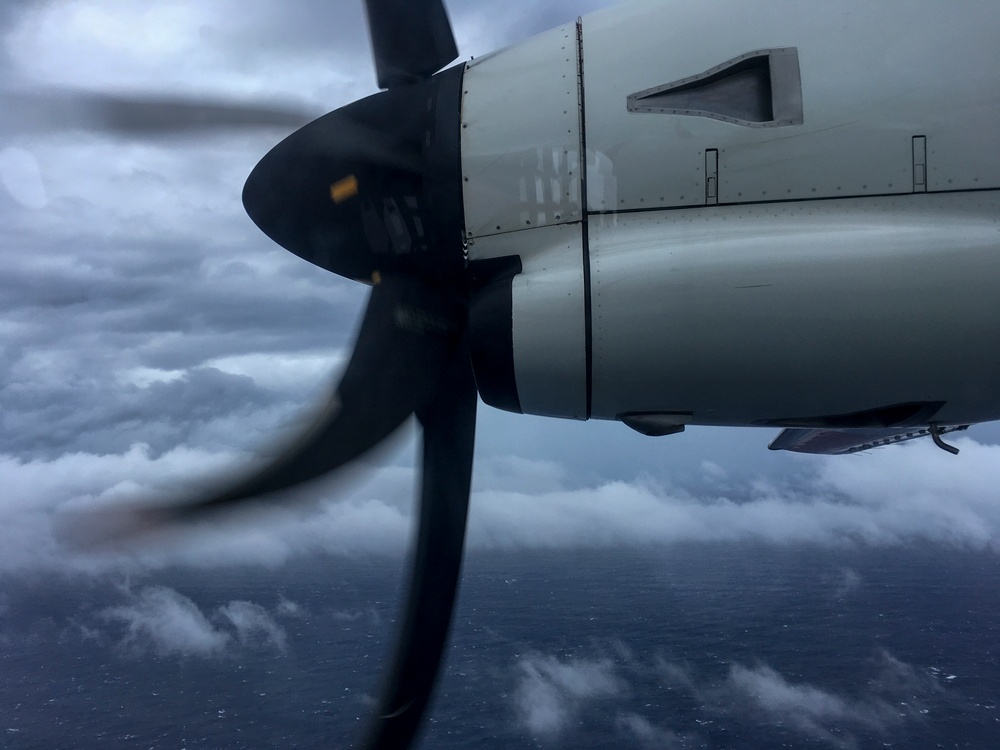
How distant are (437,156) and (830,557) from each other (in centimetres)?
16215

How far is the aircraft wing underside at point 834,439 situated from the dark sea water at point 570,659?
40.0m

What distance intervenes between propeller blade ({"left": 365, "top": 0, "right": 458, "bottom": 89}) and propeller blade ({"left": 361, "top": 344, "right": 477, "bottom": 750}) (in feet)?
4.79

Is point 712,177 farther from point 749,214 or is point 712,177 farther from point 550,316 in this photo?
point 550,316

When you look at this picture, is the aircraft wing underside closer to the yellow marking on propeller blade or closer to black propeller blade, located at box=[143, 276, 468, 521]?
black propeller blade, located at box=[143, 276, 468, 521]

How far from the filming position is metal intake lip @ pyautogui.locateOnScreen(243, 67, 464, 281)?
2684mm

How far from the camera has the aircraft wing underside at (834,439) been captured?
3.72 m

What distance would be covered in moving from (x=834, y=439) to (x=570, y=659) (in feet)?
320

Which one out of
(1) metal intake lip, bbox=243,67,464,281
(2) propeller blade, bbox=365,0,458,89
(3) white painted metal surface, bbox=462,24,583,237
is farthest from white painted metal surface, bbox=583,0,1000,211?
(2) propeller blade, bbox=365,0,458,89

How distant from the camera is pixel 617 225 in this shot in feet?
8.21

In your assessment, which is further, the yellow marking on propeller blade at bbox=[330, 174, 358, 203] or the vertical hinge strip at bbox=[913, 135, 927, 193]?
the yellow marking on propeller blade at bbox=[330, 174, 358, 203]

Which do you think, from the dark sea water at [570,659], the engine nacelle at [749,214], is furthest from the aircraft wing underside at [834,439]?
the dark sea water at [570,659]

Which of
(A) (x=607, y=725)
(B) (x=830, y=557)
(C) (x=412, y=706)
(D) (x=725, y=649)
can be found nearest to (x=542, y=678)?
(A) (x=607, y=725)

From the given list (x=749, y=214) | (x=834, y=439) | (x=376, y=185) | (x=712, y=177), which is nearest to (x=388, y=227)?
(x=376, y=185)

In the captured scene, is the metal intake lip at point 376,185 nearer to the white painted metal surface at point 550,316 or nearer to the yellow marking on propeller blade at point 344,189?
the yellow marking on propeller blade at point 344,189
